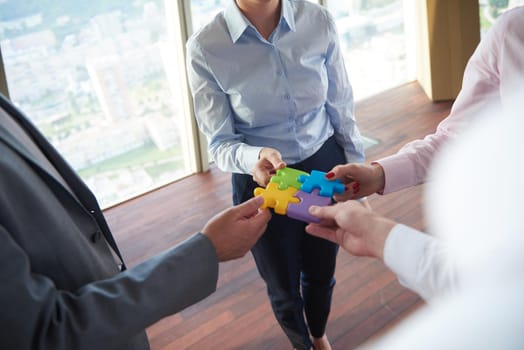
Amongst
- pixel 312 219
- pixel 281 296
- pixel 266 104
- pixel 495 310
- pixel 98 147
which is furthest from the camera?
pixel 98 147

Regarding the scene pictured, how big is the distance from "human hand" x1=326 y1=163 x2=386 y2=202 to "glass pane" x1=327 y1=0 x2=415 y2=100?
3.79 metres

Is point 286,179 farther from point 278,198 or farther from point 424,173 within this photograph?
point 424,173

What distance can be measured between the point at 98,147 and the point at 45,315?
9.56ft

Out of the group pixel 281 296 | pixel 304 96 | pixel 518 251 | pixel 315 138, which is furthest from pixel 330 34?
pixel 518 251

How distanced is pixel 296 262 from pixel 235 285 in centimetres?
95

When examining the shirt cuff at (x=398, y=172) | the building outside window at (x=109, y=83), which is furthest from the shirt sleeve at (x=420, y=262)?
the building outside window at (x=109, y=83)

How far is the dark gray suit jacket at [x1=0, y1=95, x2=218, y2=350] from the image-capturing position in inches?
34.8

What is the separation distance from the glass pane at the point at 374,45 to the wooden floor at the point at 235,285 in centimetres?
127

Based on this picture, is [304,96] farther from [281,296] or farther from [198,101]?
[281,296]

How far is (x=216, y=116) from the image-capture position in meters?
1.74

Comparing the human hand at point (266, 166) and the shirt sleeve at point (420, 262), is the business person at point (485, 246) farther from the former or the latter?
the human hand at point (266, 166)

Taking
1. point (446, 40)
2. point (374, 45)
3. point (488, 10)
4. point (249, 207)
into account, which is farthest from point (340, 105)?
point (374, 45)

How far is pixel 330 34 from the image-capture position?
179 cm

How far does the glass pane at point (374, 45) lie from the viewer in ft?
16.8
